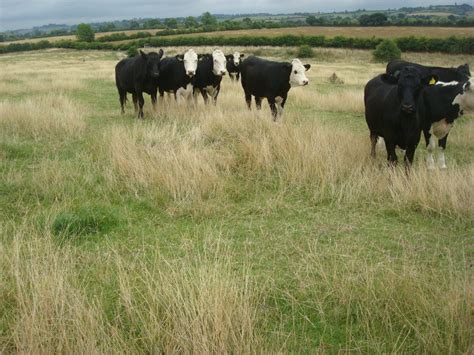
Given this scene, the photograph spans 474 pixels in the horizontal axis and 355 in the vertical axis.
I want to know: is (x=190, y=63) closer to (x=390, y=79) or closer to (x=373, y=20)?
(x=390, y=79)

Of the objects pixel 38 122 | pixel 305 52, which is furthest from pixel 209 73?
pixel 305 52

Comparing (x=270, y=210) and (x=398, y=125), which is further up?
(x=398, y=125)

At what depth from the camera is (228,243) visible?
184 inches

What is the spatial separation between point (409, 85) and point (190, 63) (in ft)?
25.6

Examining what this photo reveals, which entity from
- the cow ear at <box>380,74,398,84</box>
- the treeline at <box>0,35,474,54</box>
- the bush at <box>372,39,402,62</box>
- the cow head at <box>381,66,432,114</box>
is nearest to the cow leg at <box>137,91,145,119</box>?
the cow ear at <box>380,74,398,84</box>

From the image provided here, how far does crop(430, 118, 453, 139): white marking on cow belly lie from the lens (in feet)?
26.6

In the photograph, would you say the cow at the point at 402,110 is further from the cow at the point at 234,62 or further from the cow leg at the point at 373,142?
the cow at the point at 234,62

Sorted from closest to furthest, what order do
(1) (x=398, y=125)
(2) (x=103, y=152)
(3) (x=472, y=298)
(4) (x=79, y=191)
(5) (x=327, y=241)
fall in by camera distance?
(3) (x=472, y=298) < (5) (x=327, y=241) < (4) (x=79, y=191) < (1) (x=398, y=125) < (2) (x=103, y=152)

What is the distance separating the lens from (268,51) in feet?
178

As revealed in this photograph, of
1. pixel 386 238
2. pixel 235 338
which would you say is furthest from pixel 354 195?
pixel 235 338

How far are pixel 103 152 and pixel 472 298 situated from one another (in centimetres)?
620

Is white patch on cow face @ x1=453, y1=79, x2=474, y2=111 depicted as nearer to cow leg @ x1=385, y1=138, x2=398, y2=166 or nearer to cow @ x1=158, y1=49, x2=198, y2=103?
cow leg @ x1=385, y1=138, x2=398, y2=166

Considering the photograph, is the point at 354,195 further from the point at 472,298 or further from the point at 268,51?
the point at 268,51

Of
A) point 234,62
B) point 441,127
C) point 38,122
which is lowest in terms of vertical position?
point 441,127
